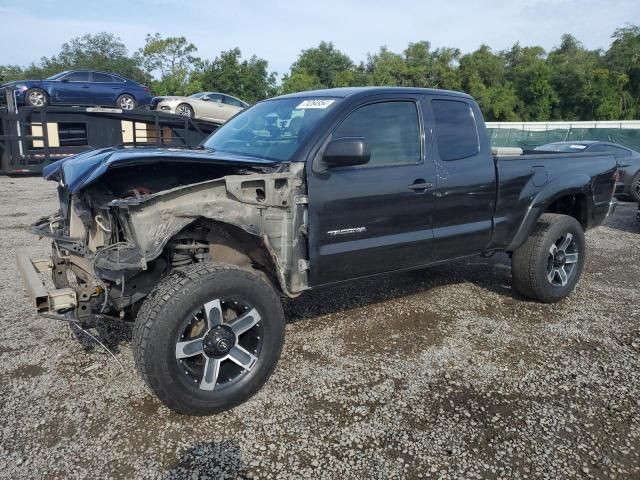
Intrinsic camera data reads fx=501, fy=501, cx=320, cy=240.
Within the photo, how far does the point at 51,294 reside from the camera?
2.80 meters

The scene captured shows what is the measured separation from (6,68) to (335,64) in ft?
183

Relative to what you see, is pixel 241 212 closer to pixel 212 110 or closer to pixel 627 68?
pixel 212 110

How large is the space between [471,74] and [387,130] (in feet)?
176

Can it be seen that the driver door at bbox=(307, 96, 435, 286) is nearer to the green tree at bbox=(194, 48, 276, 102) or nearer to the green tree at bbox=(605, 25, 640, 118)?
the green tree at bbox=(194, 48, 276, 102)

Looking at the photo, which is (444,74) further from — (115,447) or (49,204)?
(115,447)

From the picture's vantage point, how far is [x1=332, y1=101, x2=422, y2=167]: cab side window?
3.58 metres

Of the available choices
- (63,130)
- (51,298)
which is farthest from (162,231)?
(63,130)

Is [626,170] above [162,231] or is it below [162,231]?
below

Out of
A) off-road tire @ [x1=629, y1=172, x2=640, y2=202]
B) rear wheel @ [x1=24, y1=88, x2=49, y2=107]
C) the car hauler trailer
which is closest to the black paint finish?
Result: off-road tire @ [x1=629, y1=172, x2=640, y2=202]

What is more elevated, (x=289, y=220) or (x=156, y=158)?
(x=156, y=158)

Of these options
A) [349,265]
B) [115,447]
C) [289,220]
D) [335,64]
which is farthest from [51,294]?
[335,64]

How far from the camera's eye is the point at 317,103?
3.74 m

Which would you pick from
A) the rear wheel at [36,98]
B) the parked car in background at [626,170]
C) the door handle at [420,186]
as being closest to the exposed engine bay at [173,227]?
the door handle at [420,186]

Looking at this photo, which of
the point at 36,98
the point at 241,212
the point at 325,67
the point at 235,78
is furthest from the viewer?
the point at 325,67
